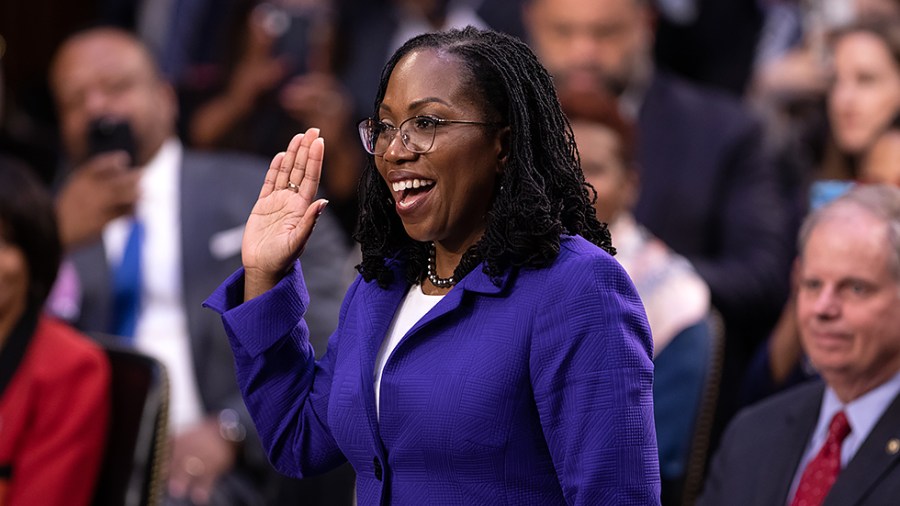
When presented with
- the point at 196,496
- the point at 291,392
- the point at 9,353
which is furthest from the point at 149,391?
the point at 291,392

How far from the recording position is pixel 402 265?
1928 mm

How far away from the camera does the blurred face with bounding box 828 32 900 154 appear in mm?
4203

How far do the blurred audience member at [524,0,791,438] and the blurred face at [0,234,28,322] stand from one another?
1.56 meters

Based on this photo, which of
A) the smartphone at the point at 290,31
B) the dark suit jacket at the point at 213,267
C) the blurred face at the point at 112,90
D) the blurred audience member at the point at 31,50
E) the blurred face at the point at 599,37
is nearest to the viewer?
the dark suit jacket at the point at 213,267

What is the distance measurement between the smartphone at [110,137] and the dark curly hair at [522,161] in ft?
8.30

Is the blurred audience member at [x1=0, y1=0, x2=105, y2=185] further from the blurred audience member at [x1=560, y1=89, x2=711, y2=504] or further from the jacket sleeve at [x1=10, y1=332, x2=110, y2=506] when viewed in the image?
the blurred audience member at [x1=560, y1=89, x2=711, y2=504]

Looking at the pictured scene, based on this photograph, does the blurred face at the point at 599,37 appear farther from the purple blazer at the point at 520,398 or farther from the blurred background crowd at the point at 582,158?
the purple blazer at the point at 520,398

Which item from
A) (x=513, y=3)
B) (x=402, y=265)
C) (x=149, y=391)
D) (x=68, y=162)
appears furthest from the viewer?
(x=513, y=3)

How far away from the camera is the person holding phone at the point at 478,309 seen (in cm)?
169

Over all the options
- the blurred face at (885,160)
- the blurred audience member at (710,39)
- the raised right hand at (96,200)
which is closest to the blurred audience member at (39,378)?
the raised right hand at (96,200)

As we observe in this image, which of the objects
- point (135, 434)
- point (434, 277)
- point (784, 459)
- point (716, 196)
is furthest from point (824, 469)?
point (716, 196)

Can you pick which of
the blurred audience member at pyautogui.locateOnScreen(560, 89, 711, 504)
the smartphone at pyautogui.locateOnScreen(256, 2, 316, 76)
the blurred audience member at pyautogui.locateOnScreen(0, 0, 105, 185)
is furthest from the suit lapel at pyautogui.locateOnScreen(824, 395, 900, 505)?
the blurred audience member at pyautogui.locateOnScreen(0, 0, 105, 185)

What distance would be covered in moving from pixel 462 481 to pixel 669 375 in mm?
1696

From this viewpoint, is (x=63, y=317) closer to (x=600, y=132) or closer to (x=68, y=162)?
(x=68, y=162)
